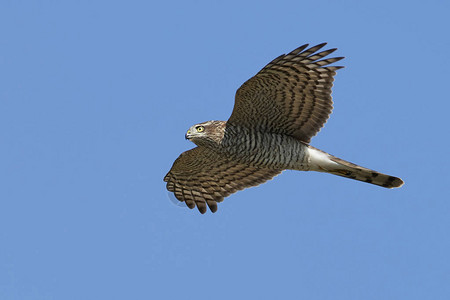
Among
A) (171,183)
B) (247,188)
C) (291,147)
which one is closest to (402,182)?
(291,147)

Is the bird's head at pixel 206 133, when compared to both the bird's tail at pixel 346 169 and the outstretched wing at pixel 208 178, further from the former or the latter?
the bird's tail at pixel 346 169

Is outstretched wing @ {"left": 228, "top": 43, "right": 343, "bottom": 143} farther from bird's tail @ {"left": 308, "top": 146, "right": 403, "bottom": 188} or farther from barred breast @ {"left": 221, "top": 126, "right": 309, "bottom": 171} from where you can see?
bird's tail @ {"left": 308, "top": 146, "right": 403, "bottom": 188}

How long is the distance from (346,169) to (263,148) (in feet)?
4.36

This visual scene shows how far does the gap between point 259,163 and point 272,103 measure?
0.98m

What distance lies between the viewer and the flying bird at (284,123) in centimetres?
1272

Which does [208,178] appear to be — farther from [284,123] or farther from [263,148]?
[284,123]

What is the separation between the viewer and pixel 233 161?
13.7 metres

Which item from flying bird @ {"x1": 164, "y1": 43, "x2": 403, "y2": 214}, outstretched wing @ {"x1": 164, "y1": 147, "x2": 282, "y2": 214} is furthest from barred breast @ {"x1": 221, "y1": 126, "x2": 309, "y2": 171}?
outstretched wing @ {"x1": 164, "y1": 147, "x2": 282, "y2": 214}

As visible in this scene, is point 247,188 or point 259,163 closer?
point 259,163

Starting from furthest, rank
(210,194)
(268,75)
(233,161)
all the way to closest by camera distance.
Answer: (210,194)
(233,161)
(268,75)

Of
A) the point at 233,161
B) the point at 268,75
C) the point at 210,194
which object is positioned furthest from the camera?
the point at 210,194

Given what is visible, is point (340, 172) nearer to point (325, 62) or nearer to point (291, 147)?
point (291, 147)

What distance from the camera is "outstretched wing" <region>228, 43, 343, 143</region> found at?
12.6 m

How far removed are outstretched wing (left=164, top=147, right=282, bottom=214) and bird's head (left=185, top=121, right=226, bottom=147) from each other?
1.02 meters
